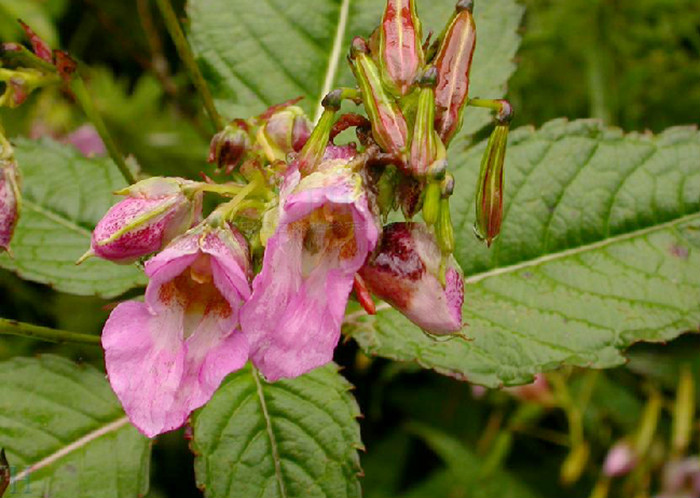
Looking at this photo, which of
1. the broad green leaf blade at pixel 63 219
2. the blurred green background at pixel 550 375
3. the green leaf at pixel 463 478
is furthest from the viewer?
the blurred green background at pixel 550 375

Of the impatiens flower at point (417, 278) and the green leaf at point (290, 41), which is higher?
the green leaf at point (290, 41)

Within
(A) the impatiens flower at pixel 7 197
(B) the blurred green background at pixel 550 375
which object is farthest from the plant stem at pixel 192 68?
(B) the blurred green background at pixel 550 375

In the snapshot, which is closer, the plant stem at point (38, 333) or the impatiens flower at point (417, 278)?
the impatiens flower at point (417, 278)

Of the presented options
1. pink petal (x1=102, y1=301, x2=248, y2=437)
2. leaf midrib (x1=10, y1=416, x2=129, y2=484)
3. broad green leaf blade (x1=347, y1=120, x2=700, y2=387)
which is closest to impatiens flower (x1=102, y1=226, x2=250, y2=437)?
pink petal (x1=102, y1=301, x2=248, y2=437)

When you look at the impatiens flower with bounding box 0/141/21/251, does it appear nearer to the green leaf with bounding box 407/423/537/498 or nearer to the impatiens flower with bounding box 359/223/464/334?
the impatiens flower with bounding box 359/223/464/334

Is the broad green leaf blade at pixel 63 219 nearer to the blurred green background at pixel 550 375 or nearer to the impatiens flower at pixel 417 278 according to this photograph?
the blurred green background at pixel 550 375

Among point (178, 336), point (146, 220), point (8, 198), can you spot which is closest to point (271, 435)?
point (178, 336)

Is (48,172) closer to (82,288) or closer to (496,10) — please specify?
(82,288)
